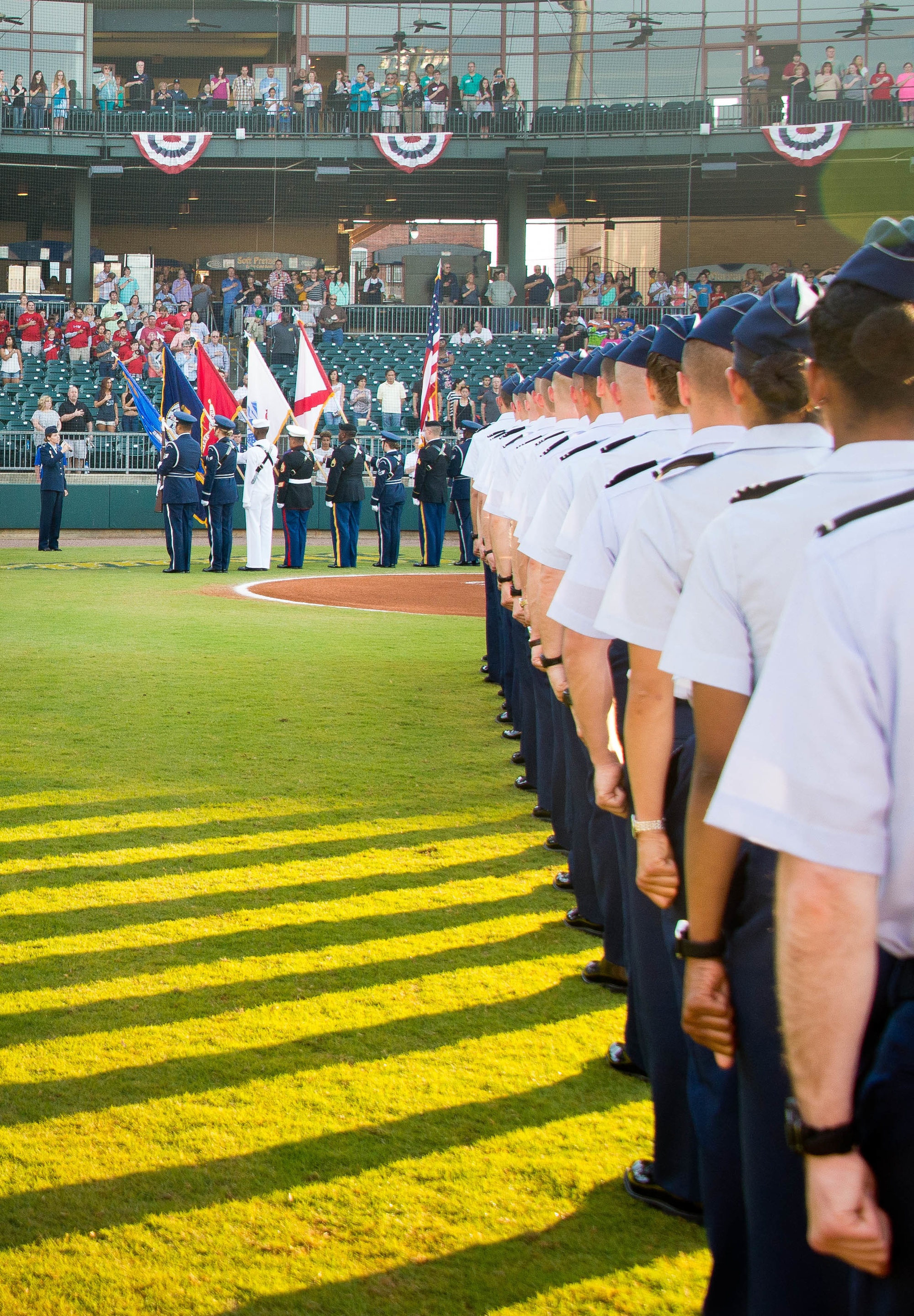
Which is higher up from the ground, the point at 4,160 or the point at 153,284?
the point at 4,160

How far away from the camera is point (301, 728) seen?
29.1 ft

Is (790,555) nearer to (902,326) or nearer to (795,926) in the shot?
(902,326)

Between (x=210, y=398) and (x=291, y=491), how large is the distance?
273 centimetres

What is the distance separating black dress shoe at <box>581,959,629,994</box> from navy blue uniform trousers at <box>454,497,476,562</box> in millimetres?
14775

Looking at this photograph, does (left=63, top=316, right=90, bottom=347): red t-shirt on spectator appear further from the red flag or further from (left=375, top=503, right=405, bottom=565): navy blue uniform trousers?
(left=375, top=503, right=405, bottom=565): navy blue uniform trousers

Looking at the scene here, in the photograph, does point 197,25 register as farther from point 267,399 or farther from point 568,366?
point 568,366

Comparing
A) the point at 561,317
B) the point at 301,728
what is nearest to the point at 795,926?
the point at 301,728

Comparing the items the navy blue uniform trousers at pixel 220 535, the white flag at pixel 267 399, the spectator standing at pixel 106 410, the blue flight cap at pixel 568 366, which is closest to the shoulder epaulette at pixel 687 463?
the blue flight cap at pixel 568 366

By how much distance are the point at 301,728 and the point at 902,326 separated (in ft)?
23.9

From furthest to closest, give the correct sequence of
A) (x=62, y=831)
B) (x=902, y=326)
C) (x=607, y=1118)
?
(x=62, y=831), (x=607, y=1118), (x=902, y=326)

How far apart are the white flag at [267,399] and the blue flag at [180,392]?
4.74 ft

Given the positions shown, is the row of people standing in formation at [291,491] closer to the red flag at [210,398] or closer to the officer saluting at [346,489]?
the officer saluting at [346,489]

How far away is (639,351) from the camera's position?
414 centimetres

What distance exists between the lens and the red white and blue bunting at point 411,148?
3356cm
